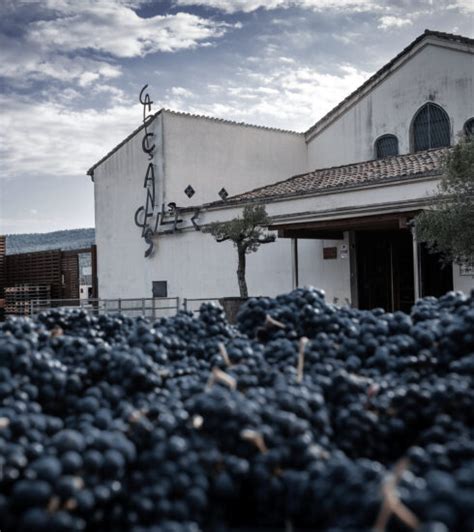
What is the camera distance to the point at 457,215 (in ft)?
27.8

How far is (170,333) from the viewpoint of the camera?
1.88 metres

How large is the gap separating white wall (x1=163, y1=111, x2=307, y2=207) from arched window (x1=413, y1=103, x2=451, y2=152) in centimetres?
455

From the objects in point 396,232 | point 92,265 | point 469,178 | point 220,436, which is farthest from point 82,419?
point 92,265

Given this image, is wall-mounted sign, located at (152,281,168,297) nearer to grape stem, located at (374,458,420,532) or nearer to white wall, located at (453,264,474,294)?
white wall, located at (453,264,474,294)

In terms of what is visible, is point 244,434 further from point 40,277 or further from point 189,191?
A: point 40,277

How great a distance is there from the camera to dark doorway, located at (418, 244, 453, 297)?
39.2 feet

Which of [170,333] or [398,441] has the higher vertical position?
[170,333]

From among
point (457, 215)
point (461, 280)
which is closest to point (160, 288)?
point (461, 280)

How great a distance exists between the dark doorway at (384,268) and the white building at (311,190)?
0.08 ft

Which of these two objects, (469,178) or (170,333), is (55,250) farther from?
(170,333)

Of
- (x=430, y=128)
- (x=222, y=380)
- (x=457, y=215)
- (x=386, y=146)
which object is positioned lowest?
(x=222, y=380)

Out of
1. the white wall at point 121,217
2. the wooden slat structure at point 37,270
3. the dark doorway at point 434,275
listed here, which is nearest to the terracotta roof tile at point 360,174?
the dark doorway at point 434,275

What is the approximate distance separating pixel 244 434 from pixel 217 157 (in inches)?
672

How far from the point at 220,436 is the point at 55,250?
20.8 meters
